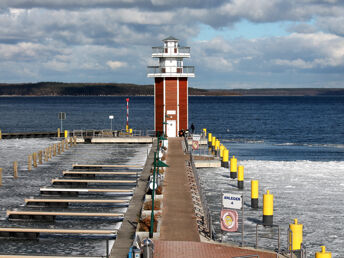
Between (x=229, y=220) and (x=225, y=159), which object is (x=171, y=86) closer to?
(x=225, y=159)

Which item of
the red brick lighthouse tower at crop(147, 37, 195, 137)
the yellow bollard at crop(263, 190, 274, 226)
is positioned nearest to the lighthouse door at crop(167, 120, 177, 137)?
the red brick lighthouse tower at crop(147, 37, 195, 137)

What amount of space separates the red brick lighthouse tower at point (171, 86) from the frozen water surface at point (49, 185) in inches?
184

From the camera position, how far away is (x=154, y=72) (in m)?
59.4

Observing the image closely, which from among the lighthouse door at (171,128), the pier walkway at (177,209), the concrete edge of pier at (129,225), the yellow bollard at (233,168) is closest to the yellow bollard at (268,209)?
the pier walkway at (177,209)

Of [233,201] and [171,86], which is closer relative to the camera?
[233,201]

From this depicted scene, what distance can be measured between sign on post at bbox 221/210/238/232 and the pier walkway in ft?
3.71

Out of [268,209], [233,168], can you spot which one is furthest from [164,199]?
[233,168]

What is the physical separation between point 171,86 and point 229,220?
38.8m

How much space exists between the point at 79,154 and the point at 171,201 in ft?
86.9

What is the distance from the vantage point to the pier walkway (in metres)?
20.6

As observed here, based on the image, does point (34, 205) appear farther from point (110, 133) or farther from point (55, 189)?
point (110, 133)

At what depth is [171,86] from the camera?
5900 cm

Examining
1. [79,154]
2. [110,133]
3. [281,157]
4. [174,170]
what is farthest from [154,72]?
[174,170]

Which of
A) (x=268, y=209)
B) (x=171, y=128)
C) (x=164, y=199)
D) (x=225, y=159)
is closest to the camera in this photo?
(x=164, y=199)
